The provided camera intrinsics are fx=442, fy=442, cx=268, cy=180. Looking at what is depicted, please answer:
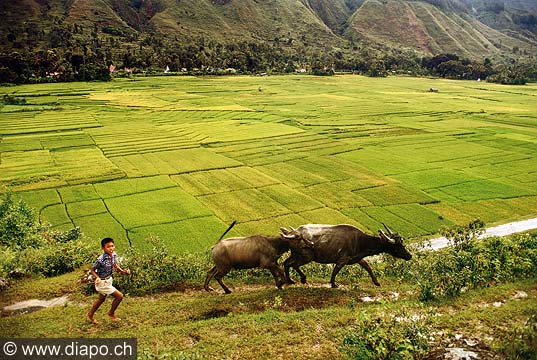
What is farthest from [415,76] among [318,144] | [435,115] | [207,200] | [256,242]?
[256,242]

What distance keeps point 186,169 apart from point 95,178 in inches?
376

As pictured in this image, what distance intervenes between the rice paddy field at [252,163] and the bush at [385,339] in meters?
21.5

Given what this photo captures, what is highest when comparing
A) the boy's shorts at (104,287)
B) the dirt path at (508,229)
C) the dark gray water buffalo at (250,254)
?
the boy's shorts at (104,287)

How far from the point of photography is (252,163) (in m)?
52.5

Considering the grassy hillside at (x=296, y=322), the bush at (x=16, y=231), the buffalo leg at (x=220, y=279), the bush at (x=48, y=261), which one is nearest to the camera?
the grassy hillside at (x=296, y=322)

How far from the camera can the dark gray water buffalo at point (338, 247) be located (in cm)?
1680

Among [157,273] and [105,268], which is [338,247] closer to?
[157,273]

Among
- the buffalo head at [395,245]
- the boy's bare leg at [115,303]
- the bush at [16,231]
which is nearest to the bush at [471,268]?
the buffalo head at [395,245]

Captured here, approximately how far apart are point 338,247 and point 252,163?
35964 millimetres

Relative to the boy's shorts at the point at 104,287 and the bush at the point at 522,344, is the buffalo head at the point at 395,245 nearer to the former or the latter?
the bush at the point at 522,344

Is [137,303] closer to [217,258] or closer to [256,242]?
[217,258]

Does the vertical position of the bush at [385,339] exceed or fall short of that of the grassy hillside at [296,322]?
it exceeds it

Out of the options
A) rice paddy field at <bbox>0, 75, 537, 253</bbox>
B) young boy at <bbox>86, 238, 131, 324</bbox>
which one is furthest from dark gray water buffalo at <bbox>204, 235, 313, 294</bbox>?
rice paddy field at <bbox>0, 75, 537, 253</bbox>

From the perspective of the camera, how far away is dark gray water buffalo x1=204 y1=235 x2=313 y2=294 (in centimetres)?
1599
